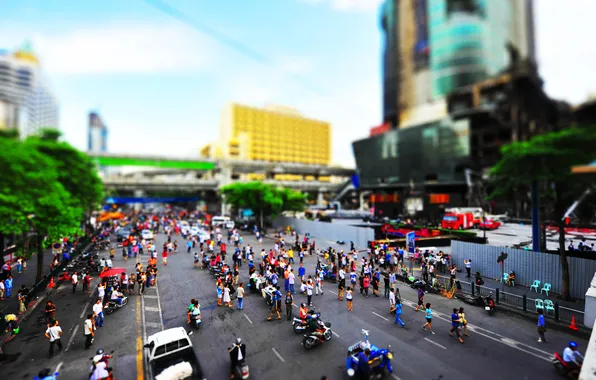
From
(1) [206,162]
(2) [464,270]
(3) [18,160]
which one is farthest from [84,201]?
(1) [206,162]

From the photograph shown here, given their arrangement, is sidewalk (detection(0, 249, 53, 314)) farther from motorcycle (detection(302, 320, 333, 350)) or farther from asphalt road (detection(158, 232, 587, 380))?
motorcycle (detection(302, 320, 333, 350))

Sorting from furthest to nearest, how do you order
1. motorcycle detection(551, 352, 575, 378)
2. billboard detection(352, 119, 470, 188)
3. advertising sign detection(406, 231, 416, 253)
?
billboard detection(352, 119, 470, 188) → advertising sign detection(406, 231, 416, 253) → motorcycle detection(551, 352, 575, 378)

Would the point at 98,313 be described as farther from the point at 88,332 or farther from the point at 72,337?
the point at 88,332

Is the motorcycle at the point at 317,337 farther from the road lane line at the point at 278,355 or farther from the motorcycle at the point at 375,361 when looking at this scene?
the motorcycle at the point at 375,361

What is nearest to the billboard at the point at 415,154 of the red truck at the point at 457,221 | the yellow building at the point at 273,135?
the red truck at the point at 457,221

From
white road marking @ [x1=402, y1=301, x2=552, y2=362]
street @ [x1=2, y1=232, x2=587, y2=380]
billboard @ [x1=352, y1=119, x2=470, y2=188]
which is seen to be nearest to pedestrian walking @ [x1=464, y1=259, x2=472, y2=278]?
street @ [x1=2, y1=232, x2=587, y2=380]

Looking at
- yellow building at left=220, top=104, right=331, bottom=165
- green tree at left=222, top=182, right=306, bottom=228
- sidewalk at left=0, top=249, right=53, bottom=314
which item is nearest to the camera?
sidewalk at left=0, top=249, right=53, bottom=314

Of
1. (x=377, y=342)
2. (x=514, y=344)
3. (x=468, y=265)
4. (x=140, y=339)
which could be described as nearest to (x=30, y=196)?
(x=140, y=339)
